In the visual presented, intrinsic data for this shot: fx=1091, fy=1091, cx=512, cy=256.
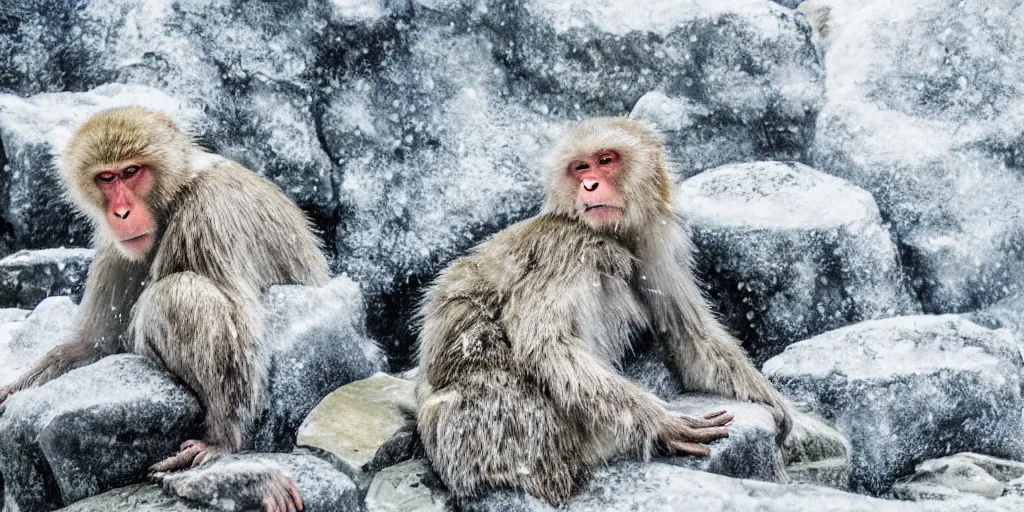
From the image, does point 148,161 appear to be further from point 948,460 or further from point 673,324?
point 948,460

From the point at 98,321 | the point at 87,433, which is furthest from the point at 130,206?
the point at 87,433

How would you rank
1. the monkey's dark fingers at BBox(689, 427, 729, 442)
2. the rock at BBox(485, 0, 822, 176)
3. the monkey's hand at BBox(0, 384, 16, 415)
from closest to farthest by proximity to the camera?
the monkey's dark fingers at BBox(689, 427, 729, 442)
the monkey's hand at BBox(0, 384, 16, 415)
the rock at BBox(485, 0, 822, 176)

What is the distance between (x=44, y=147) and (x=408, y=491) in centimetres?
239

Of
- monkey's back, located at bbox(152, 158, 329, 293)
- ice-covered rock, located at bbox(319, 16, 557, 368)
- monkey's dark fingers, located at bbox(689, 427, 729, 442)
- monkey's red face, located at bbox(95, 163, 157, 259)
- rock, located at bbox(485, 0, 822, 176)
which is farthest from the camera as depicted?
rock, located at bbox(485, 0, 822, 176)

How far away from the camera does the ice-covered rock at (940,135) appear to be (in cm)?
509

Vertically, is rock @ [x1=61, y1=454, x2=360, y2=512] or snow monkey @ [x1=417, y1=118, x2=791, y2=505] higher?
snow monkey @ [x1=417, y1=118, x2=791, y2=505]

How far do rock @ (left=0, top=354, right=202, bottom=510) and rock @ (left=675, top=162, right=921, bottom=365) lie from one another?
2.38 meters

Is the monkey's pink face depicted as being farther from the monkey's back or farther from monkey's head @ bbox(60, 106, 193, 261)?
monkey's head @ bbox(60, 106, 193, 261)

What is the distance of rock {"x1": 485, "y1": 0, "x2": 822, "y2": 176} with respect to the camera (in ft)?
17.8

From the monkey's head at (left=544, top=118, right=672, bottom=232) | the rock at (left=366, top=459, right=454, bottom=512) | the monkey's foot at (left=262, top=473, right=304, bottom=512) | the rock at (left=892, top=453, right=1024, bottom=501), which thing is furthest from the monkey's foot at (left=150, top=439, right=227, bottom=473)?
the rock at (left=892, top=453, right=1024, bottom=501)

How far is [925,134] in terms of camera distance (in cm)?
527

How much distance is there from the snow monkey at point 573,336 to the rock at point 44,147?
175 cm

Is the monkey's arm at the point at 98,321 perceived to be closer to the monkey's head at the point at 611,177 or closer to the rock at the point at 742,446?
the monkey's head at the point at 611,177

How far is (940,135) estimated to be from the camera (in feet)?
17.2
